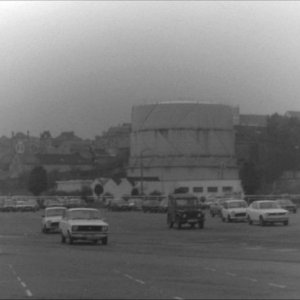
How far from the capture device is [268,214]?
163 feet

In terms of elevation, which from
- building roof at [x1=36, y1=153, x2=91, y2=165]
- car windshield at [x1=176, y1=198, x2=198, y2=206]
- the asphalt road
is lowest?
the asphalt road

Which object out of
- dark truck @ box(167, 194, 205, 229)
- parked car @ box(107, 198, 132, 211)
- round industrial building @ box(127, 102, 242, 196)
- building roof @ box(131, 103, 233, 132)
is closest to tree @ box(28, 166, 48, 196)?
round industrial building @ box(127, 102, 242, 196)

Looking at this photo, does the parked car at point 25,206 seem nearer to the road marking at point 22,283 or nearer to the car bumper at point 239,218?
the car bumper at point 239,218

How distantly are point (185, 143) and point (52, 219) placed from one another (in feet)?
312

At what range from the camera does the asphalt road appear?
16031 mm

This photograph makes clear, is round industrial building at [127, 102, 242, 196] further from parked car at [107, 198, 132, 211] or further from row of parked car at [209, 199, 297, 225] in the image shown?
row of parked car at [209, 199, 297, 225]

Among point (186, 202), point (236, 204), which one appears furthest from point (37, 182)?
point (186, 202)

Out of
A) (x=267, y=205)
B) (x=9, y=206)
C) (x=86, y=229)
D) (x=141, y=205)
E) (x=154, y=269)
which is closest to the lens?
(x=154, y=269)

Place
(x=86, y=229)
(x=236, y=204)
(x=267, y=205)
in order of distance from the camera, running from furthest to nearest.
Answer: (x=236, y=204) → (x=267, y=205) → (x=86, y=229)

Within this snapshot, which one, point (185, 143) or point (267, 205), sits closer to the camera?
point (267, 205)

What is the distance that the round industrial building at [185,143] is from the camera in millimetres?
137375

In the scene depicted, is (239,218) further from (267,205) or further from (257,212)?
(267,205)

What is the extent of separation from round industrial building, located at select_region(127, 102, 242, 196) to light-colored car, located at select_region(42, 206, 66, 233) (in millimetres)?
89191

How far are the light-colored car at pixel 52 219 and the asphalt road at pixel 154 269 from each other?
303 inches
